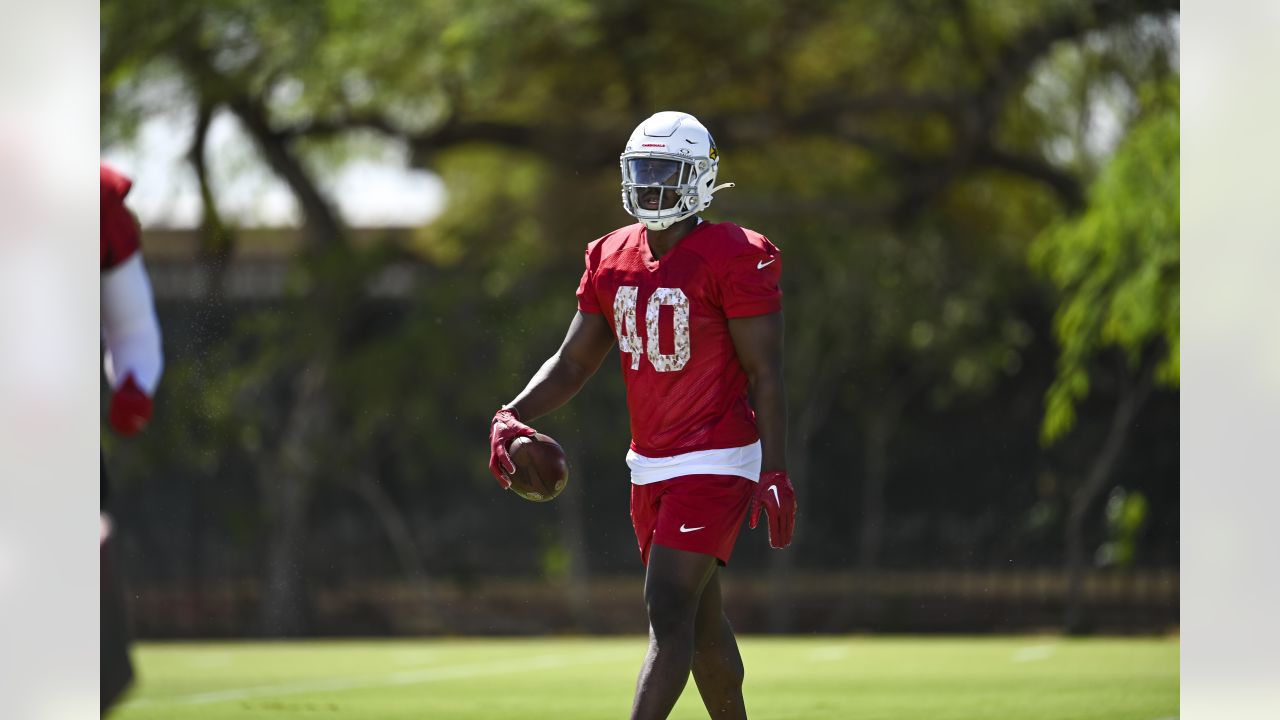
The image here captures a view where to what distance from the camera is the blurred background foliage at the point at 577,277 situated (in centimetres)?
1337

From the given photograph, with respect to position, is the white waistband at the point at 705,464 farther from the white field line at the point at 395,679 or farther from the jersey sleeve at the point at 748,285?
the white field line at the point at 395,679

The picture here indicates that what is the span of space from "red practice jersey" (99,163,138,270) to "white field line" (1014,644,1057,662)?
6037mm

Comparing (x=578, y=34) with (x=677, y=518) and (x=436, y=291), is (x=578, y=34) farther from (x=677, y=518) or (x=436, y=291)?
(x=677, y=518)

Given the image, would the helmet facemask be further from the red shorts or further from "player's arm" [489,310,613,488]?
the red shorts

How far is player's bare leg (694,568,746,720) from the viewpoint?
469 centimetres

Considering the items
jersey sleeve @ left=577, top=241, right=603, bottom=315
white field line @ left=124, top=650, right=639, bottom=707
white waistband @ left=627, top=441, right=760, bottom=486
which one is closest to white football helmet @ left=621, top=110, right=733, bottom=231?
jersey sleeve @ left=577, top=241, right=603, bottom=315

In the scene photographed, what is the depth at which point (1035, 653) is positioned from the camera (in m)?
10.2

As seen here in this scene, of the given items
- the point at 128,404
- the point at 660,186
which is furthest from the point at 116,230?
the point at 660,186

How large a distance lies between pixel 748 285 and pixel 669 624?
0.88 metres

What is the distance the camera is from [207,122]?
1336 cm

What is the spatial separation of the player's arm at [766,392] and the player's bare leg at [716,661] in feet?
0.88

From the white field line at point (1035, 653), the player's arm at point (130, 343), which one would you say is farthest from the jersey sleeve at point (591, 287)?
the white field line at point (1035, 653)
